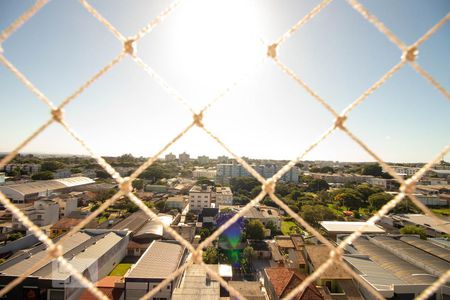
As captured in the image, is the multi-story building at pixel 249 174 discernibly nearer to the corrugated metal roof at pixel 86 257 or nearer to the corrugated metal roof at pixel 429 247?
the corrugated metal roof at pixel 429 247

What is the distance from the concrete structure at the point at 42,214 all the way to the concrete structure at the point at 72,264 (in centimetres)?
359

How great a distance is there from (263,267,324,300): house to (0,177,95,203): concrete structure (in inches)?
661

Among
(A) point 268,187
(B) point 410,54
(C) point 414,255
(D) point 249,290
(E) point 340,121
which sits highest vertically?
(B) point 410,54

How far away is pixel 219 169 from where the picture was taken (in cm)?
3725

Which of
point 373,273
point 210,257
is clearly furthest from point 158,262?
point 373,273

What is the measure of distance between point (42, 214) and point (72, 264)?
7052 mm

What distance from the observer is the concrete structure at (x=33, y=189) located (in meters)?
16.3

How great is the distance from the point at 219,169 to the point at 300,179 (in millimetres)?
11220

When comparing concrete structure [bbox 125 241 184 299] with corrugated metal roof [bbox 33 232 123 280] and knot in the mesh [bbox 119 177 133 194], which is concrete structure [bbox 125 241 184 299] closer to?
corrugated metal roof [bbox 33 232 123 280]

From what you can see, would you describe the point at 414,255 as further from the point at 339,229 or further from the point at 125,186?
the point at 125,186

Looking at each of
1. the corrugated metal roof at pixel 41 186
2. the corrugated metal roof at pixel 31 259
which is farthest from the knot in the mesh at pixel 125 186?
the corrugated metal roof at pixel 41 186

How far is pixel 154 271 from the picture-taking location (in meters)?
6.28

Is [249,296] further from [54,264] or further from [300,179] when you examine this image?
[300,179]

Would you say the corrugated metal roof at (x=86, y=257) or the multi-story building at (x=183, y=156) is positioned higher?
the multi-story building at (x=183, y=156)
